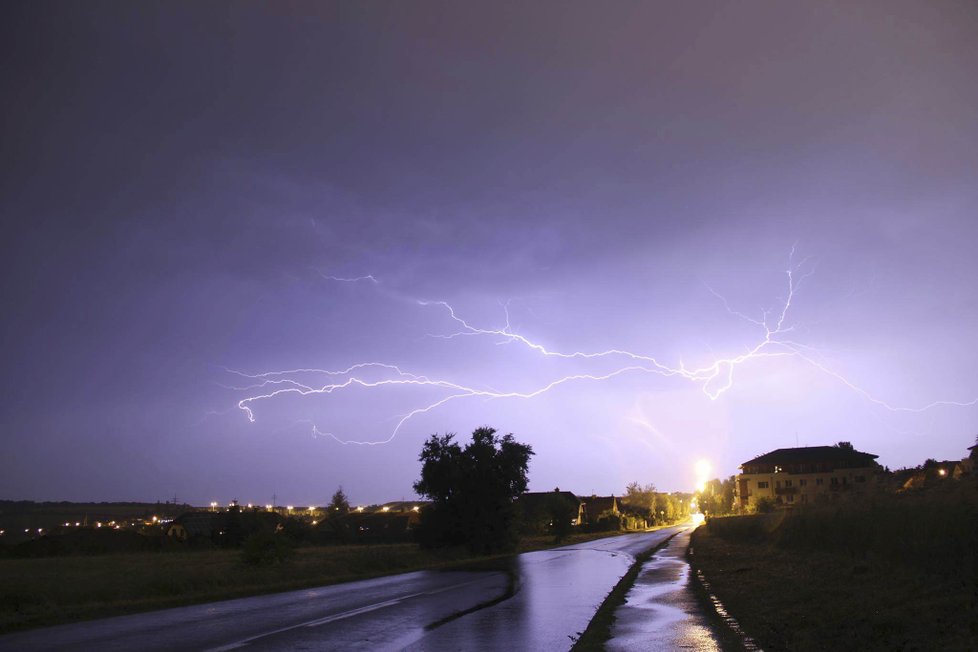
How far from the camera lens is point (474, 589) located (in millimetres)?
22797

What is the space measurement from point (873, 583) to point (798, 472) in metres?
93.0

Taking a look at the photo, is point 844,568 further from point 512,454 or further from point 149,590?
point 512,454

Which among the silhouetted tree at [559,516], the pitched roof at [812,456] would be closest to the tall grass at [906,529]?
the silhouetted tree at [559,516]

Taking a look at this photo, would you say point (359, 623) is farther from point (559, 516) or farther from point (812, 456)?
point (812, 456)

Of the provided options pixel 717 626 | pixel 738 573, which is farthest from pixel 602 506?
pixel 717 626

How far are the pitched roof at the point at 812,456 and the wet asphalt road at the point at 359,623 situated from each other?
285 ft

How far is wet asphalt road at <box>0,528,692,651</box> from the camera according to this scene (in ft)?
39.1

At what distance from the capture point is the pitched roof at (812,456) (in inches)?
3848

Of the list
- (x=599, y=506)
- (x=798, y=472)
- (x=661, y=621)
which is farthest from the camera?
(x=599, y=506)

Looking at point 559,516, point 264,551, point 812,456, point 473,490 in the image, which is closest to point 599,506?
point 812,456

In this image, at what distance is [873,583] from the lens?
47.4 feet

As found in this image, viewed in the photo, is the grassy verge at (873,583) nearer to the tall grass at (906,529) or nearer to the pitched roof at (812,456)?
the tall grass at (906,529)

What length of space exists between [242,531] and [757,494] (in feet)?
230

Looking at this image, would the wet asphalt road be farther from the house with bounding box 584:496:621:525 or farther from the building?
the house with bounding box 584:496:621:525
